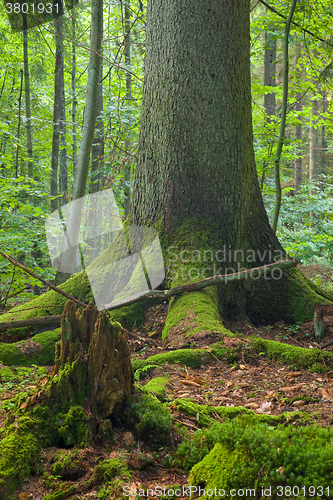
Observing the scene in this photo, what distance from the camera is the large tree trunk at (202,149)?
4.86 m

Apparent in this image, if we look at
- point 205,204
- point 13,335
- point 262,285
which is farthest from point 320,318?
point 13,335

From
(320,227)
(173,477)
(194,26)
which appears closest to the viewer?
(173,477)

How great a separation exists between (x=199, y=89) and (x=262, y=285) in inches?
118

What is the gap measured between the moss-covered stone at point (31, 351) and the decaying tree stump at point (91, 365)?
187cm

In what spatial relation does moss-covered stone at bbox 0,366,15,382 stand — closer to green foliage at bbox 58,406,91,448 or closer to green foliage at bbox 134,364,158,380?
green foliage at bbox 134,364,158,380

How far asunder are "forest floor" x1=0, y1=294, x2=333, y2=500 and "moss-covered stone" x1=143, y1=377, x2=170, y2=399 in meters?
0.05

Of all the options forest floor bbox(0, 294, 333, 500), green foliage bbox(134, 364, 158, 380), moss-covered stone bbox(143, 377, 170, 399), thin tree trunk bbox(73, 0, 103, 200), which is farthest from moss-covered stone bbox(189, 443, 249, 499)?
thin tree trunk bbox(73, 0, 103, 200)

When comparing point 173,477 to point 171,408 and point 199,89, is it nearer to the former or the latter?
point 171,408

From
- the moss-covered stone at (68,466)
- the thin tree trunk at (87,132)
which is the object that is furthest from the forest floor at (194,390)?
the thin tree trunk at (87,132)

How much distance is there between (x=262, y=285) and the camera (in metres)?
5.22

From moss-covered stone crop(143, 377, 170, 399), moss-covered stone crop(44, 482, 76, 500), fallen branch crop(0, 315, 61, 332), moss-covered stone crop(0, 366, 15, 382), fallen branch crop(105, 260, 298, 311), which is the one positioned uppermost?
fallen branch crop(105, 260, 298, 311)

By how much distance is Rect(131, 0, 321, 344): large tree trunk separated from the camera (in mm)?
4855

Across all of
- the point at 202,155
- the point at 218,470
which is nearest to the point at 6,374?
the point at 218,470

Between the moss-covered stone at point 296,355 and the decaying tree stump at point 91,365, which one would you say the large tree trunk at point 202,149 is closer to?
the moss-covered stone at point 296,355
